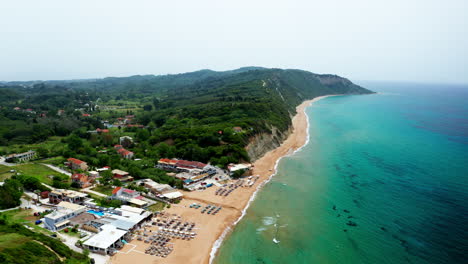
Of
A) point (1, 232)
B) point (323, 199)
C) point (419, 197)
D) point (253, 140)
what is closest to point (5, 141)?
point (1, 232)

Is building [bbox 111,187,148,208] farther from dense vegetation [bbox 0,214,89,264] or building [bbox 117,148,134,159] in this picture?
building [bbox 117,148,134,159]

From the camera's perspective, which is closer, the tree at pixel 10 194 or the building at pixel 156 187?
the tree at pixel 10 194

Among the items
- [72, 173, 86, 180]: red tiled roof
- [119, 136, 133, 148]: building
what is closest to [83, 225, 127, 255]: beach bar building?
[72, 173, 86, 180]: red tiled roof

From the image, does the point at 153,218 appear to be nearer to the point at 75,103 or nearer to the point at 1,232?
the point at 1,232

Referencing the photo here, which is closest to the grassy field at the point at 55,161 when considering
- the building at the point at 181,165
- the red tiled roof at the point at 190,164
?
the building at the point at 181,165

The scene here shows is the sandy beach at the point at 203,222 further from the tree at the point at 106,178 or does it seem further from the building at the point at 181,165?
the tree at the point at 106,178
